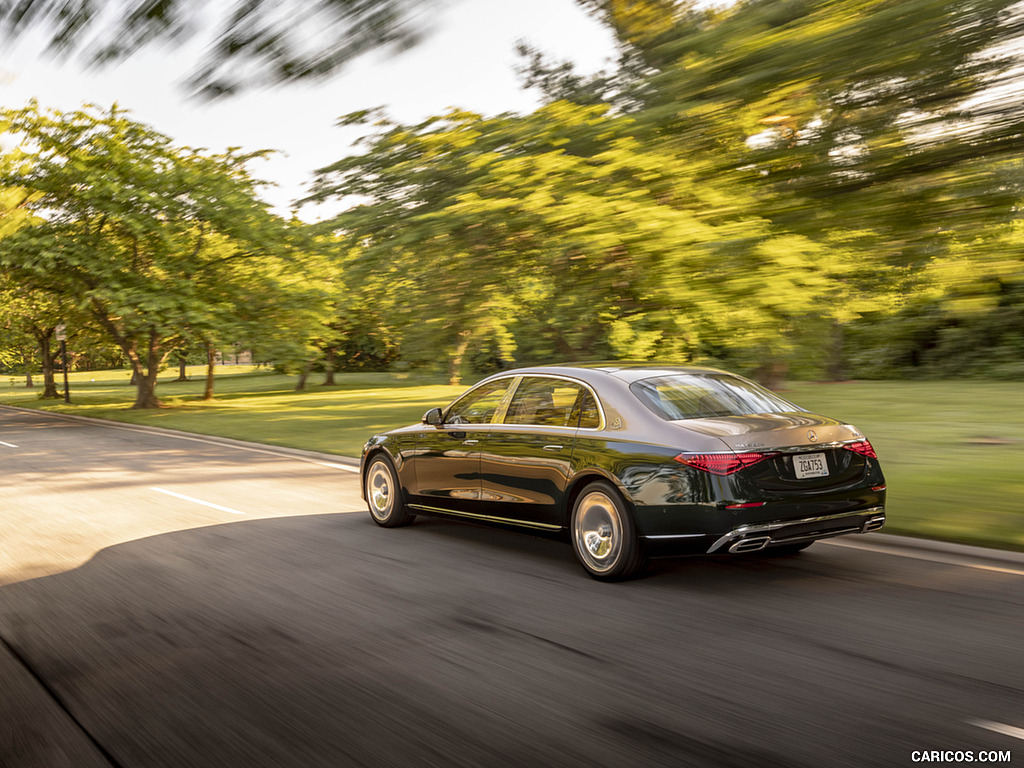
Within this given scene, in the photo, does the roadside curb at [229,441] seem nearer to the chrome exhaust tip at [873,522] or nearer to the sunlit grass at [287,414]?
the sunlit grass at [287,414]

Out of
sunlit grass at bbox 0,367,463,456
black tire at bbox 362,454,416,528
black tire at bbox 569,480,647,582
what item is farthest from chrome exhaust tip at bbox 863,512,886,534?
sunlit grass at bbox 0,367,463,456

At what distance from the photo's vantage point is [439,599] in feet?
19.3

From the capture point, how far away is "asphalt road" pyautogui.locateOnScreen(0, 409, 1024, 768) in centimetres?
365

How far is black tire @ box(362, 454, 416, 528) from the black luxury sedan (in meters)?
0.73

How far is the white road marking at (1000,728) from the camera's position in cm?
362

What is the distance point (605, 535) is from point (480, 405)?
6.51ft

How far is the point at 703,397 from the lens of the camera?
6.60 meters

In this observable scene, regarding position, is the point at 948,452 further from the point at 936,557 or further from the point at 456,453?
the point at 456,453

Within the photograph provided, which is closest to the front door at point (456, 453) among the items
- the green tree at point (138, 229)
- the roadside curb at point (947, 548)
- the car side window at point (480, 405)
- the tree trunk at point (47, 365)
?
the car side window at point (480, 405)

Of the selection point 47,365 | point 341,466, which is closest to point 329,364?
point 47,365

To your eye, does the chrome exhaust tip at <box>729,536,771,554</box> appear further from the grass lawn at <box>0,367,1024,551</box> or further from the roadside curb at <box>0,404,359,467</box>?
the roadside curb at <box>0,404,359,467</box>

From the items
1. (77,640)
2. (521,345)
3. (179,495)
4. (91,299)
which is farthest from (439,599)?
(91,299)

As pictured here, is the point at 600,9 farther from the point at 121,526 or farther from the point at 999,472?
the point at 999,472

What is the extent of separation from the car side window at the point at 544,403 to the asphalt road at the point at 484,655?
3.59 ft
